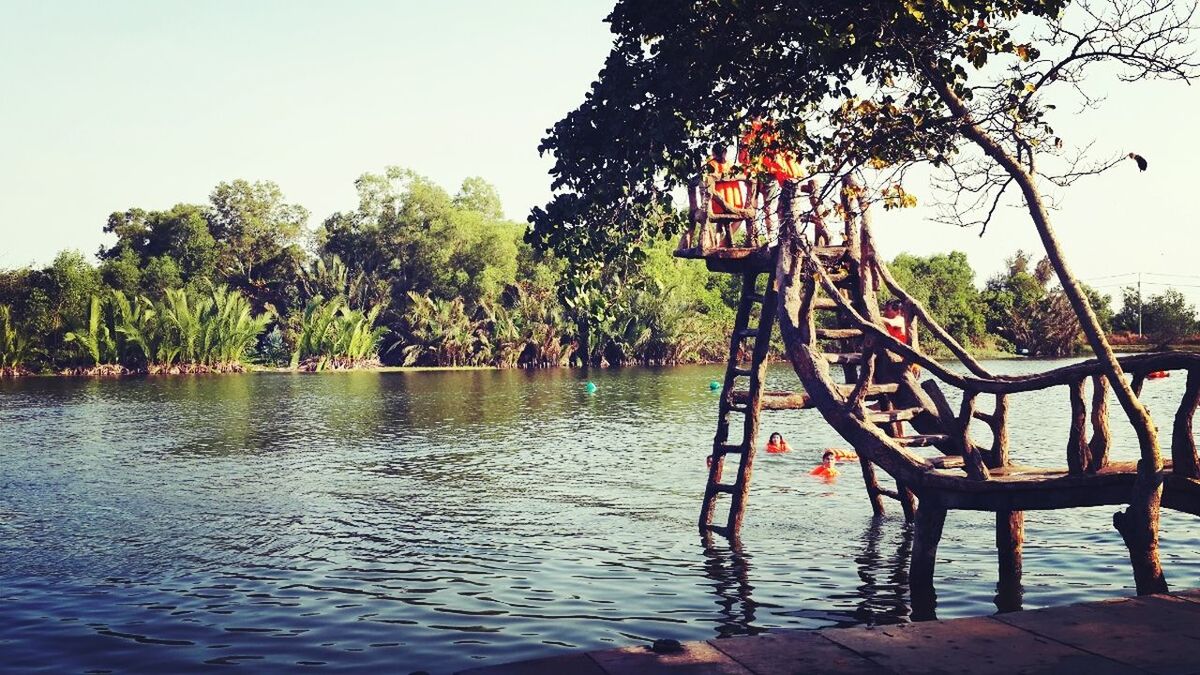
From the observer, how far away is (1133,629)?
7.48 metres

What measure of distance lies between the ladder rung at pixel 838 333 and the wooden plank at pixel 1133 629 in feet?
22.7

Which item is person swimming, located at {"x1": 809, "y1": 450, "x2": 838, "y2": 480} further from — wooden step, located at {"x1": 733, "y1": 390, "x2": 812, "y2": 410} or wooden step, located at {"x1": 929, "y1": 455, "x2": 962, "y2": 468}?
wooden step, located at {"x1": 929, "y1": 455, "x2": 962, "y2": 468}

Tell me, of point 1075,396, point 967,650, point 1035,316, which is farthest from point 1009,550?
point 1035,316

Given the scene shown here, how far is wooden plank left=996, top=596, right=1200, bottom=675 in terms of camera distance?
22.3 ft

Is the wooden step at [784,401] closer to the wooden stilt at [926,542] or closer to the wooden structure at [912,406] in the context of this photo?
the wooden structure at [912,406]

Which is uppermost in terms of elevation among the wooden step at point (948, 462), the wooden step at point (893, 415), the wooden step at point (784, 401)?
the wooden step at point (784, 401)

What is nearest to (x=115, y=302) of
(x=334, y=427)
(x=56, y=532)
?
(x=334, y=427)

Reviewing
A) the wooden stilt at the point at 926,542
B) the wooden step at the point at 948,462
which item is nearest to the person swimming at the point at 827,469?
the wooden step at the point at 948,462

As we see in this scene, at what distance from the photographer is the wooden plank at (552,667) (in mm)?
6750

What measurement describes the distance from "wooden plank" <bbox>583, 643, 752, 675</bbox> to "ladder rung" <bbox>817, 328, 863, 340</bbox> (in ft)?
27.2

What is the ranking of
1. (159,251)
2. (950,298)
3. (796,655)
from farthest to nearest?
(950,298), (159,251), (796,655)

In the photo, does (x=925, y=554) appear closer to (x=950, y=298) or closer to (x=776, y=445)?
(x=776, y=445)

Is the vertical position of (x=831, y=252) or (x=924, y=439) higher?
(x=831, y=252)

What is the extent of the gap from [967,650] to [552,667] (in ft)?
8.76
